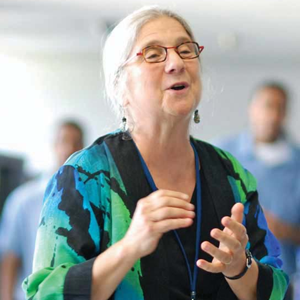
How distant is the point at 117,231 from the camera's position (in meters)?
1.39

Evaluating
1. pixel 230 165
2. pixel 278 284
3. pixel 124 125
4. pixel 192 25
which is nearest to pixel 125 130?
pixel 124 125

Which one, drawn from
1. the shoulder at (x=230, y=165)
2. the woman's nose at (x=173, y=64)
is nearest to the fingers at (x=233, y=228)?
the shoulder at (x=230, y=165)

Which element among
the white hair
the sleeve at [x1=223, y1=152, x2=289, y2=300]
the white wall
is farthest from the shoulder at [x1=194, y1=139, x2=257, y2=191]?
the white wall

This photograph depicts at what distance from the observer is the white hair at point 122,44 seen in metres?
1.53

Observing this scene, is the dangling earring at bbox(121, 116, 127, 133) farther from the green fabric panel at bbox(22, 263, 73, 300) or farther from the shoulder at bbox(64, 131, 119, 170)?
the green fabric panel at bbox(22, 263, 73, 300)

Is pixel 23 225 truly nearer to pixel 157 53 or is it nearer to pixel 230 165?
pixel 230 165

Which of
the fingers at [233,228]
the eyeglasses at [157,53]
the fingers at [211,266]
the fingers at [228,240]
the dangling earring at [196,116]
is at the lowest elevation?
the fingers at [211,266]

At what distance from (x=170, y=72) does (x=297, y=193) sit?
2031 mm

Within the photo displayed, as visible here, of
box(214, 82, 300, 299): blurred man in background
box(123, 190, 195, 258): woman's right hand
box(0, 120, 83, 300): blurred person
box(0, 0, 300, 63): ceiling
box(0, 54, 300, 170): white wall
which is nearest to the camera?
box(123, 190, 195, 258): woman's right hand

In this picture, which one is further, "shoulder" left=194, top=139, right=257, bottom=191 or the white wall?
the white wall

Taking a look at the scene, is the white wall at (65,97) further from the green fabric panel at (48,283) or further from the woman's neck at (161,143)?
the green fabric panel at (48,283)

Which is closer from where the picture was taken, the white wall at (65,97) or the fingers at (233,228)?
the fingers at (233,228)

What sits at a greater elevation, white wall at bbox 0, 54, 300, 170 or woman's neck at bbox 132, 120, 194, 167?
white wall at bbox 0, 54, 300, 170

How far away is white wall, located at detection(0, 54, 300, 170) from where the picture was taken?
24.2ft
